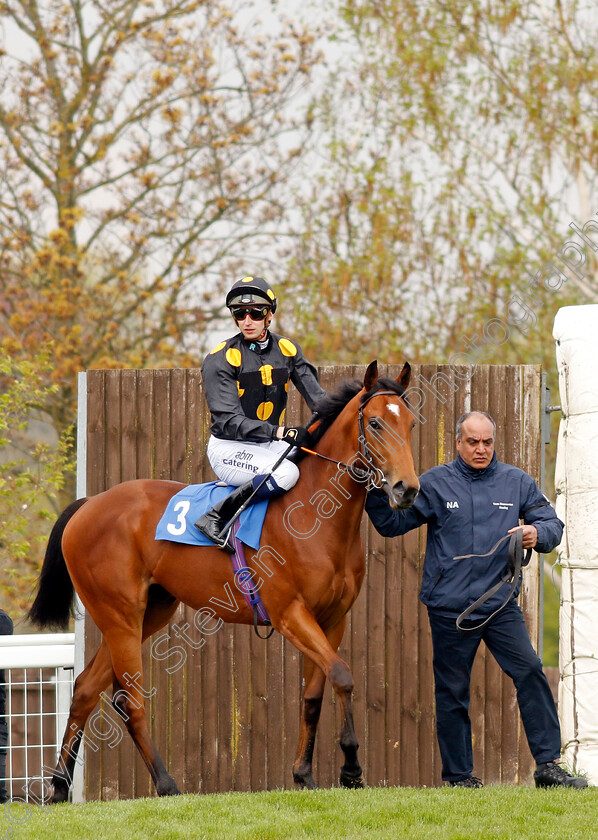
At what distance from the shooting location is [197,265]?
13828 millimetres

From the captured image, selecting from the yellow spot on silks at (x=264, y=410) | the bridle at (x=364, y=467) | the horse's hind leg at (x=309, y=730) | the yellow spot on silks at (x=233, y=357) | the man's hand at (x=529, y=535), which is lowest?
the horse's hind leg at (x=309, y=730)

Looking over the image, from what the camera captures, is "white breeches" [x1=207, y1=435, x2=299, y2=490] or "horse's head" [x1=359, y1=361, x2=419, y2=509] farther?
"white breeches" [x1=207, y1=435, x2=299, y2=490]

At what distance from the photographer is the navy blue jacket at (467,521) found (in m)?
5.09

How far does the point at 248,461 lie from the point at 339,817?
1834 mm

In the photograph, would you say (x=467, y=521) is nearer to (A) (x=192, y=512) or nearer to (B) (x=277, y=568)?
(B) (x=277, y=568)

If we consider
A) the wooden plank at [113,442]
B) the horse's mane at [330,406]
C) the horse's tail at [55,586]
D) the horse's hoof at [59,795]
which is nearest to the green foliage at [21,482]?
the wooden plank at [113,442]

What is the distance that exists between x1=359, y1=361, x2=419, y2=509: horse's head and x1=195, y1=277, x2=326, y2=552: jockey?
0.44 m

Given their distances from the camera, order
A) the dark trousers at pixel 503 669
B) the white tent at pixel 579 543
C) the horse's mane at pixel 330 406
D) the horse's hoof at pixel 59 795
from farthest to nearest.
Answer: the horse's hoof at pixel 59 795 → the white tent at pixel 579 543 → the horse's mane at pixel 330 406 → the dark trousers at pixel 503 669

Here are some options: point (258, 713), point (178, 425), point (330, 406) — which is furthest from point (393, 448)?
point (258, 713)

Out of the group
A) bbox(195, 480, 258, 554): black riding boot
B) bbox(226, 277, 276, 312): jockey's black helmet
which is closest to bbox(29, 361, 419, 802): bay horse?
bbox(195, 480, 258, 554): black riding boot

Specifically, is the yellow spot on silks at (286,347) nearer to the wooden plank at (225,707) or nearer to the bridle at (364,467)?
the bridle at (364,467)

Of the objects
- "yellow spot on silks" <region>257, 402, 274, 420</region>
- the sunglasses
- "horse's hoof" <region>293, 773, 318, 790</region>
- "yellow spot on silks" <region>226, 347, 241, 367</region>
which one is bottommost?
"horse's hoof" <region>293, 773, 318, 790</region>

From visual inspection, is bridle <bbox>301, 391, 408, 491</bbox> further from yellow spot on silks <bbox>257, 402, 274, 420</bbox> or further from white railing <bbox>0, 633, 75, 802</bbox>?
white railing <bbox>0, 633, 75, 802</bbox>

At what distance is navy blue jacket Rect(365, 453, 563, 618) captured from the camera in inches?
200
